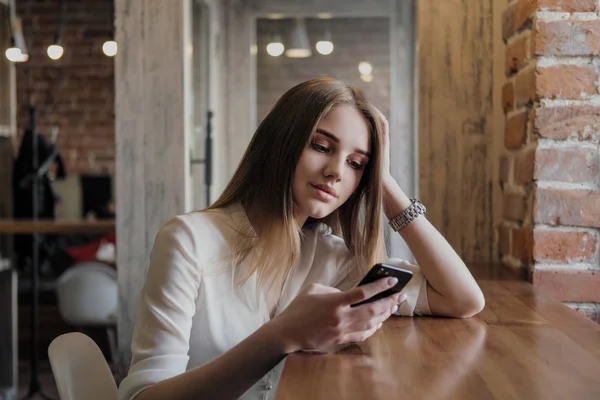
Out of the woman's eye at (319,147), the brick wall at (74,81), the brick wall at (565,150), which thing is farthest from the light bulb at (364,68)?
the brick wall at (74,81)

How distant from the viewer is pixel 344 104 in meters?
1.47

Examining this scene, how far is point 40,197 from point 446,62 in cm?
511

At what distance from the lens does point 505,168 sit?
203cm

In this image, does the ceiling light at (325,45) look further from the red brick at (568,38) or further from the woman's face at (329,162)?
the woman's face at (329,162)

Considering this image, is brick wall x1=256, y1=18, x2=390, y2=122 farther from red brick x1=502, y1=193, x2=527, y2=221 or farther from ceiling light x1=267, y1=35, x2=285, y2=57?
red brick x1=502, y1=193, x2=527, y2=221

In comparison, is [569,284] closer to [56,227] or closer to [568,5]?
[568,5]

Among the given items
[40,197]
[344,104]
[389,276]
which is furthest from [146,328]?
[40,197]

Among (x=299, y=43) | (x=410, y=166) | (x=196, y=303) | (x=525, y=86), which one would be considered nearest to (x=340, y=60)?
(x=299, y=43)

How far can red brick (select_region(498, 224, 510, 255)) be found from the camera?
1999 millimetres

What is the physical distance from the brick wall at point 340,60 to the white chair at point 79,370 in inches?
126

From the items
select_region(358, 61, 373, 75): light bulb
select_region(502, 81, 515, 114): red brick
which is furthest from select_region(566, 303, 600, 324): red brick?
select_region(358, 61, 373, 75): light bulb

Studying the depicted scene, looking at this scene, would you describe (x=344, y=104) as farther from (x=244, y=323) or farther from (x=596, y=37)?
(x=596, y=37)

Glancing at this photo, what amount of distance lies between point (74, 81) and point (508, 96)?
235 inches

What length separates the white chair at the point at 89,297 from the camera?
386 cm
